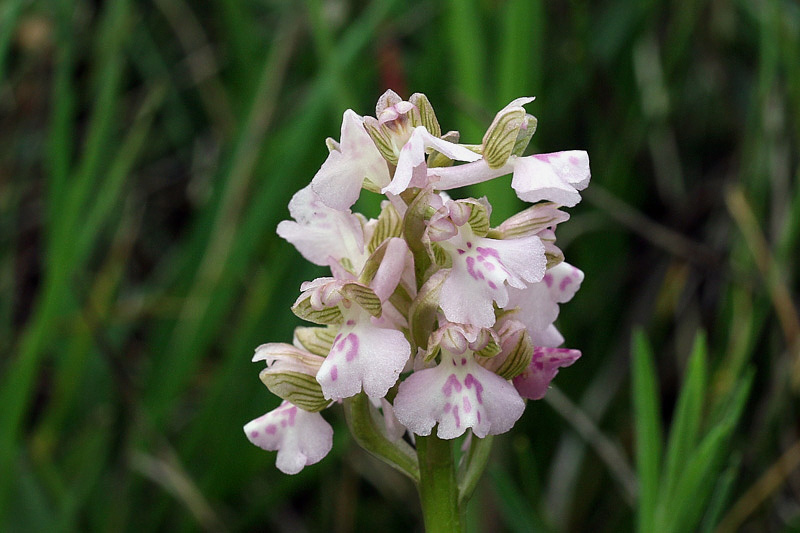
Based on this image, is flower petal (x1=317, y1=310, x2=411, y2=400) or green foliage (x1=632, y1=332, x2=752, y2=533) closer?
flower petal (x1=317, y1=310, x2=411, y2=400)

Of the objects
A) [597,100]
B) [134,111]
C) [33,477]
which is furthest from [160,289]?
[597,100]

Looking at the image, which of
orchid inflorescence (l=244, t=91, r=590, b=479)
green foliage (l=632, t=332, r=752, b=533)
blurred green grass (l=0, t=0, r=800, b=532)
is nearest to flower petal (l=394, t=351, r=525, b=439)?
orchid inflorescence (l=244, t=91, r=590, b=479)

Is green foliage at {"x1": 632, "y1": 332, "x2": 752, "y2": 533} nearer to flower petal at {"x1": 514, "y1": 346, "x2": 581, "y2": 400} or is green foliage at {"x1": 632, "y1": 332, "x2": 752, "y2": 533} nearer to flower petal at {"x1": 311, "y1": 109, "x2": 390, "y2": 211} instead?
flower petal at {"x1": 514, "y1": 346, "x2": 581, "y2": 400}

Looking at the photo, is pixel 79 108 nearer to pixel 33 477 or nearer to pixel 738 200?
pixel 33 477

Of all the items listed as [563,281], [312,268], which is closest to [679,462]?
[563,281]

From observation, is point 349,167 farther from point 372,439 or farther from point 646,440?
point 646,440

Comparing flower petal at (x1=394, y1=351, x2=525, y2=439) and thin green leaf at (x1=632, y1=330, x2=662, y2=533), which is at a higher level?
flower petal at (x1=394, y1=351, x2=525, y2=439)
